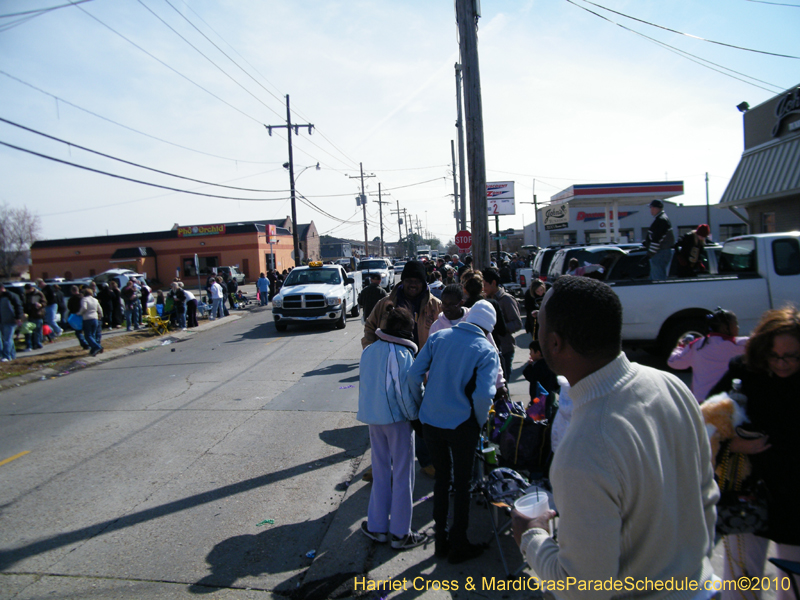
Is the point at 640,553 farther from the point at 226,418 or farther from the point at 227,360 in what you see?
the point at 227,360

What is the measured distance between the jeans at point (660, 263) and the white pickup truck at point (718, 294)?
547mm

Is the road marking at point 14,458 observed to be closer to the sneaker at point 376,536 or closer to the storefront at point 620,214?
the sneaker at point 376,536

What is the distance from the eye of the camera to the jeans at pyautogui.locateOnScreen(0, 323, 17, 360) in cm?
1239

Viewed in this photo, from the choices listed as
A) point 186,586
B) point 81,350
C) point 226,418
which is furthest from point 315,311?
point 186,586

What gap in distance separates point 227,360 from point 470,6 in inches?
361

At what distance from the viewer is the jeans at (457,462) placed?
3441mm

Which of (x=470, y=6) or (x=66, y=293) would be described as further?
(x=66, y=293)

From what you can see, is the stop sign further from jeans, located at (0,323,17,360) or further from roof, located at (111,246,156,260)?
roof, located at (111,246,156,260)

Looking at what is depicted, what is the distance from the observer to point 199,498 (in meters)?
4.71

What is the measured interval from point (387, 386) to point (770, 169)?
17.2 meters

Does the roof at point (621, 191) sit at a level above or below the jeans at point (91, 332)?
above

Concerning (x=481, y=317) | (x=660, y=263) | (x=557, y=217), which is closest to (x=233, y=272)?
(x=557, y=217)

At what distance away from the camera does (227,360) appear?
1186cm

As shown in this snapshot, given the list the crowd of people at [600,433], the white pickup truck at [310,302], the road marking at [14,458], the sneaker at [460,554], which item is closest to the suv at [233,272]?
the white pickup truck at [310,302]
